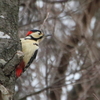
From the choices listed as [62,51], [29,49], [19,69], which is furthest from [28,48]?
[62,51]

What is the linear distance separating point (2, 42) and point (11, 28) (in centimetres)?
21

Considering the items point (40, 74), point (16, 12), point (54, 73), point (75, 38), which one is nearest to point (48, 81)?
point (54, 73)

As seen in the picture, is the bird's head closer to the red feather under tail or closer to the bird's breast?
the bird's breast

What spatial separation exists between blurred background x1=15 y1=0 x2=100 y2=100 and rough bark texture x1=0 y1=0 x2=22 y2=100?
1.32 meters

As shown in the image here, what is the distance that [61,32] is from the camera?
240 inches

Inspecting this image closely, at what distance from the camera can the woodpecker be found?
350cm

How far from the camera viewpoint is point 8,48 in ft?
10.2

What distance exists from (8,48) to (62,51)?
8.11 ft

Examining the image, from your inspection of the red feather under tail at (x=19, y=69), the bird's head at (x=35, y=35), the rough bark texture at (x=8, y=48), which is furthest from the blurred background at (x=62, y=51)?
the rough bark texture at (x=8, y=48)

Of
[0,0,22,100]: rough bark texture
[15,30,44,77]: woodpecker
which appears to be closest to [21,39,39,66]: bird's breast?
[15,30,44,77]: woodpecker

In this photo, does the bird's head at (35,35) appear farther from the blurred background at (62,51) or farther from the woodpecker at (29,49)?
the blurred background at (62,51)

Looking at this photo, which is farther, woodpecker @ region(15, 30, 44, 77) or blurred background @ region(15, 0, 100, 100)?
blurred background @ region(15, 0, 100, 100)

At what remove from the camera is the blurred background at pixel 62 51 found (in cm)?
490

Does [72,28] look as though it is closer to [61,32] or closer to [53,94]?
[61,32]
